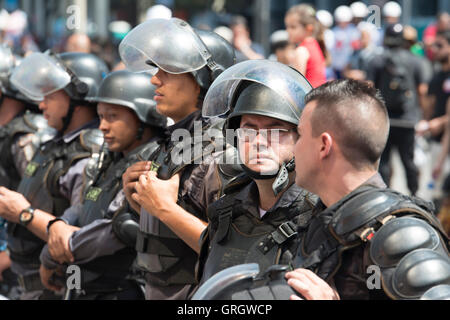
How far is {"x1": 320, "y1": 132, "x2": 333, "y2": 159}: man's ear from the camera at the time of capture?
2543mm

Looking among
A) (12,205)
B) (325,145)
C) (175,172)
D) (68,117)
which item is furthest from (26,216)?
(325,145)

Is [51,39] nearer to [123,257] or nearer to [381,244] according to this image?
[123,257]

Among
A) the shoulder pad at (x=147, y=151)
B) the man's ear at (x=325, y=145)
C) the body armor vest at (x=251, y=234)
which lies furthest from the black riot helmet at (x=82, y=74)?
the man's ear at (x=325, y=145)

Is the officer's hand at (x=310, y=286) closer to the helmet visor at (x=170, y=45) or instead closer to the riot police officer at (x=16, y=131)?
the helmet visor at (x=170, y=45)

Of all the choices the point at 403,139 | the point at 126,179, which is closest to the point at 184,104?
the point at 126,179

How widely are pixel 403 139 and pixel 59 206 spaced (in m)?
5.49

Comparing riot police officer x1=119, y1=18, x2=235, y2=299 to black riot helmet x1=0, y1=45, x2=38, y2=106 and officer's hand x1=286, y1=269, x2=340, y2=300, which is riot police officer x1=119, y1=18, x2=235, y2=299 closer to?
officer's hand x1=286, y1=269, x2=340, y2=300

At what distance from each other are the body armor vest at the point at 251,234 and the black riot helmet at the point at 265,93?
107 mm

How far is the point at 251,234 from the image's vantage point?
3098 mm

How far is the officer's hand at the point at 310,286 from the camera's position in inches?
91.9

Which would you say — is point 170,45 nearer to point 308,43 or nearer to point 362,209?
point 362,209

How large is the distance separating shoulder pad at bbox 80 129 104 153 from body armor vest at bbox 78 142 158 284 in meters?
0.47

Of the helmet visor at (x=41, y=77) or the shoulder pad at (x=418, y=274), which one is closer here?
the shoulder pad at (x=418, y=274)

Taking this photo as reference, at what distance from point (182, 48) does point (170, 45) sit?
0.06m
